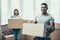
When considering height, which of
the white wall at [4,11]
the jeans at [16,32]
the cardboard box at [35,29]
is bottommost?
the jeans at [16,32]

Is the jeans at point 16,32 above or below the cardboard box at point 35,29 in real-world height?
below

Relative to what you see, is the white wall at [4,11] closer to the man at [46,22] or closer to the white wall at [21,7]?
the white wall at [21,7]

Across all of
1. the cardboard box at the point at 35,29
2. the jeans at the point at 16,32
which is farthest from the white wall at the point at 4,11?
the cardboard box at the point at 35,29

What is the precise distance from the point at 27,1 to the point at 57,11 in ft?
2.65

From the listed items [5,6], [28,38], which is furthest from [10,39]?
[5,6]

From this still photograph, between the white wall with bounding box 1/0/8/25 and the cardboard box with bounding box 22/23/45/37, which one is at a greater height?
the white wall with bounding box 1/0/8/25

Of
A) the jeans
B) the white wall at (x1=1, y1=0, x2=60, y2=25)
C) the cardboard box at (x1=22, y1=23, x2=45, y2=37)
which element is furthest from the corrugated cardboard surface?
the white wall at (x1=1, y1=0, x2=60, y2=25)

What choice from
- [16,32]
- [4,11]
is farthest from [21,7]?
[16,32]

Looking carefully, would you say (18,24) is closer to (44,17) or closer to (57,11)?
(44,17)

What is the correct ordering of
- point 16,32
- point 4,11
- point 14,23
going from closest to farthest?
point 14,23, point 16,32, point 4,11

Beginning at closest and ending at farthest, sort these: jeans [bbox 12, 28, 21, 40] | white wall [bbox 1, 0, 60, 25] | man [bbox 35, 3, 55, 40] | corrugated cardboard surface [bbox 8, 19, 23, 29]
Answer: man [bbox 35, 3, 55, 40], corrugated cardboard surface [bbox 8, 19, 23, 29], jeans [bbox 12, 28, 21, 40], white wall [bbox 1, 0, 60, 25]

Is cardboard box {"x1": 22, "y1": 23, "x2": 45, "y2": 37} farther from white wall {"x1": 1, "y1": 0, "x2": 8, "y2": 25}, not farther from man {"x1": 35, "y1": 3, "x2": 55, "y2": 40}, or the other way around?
white wall {"x1": 1, "y1": 0, "x2": 8, "y2": 25}

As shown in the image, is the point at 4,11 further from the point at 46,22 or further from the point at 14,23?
the point at 46,22

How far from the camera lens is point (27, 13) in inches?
162
